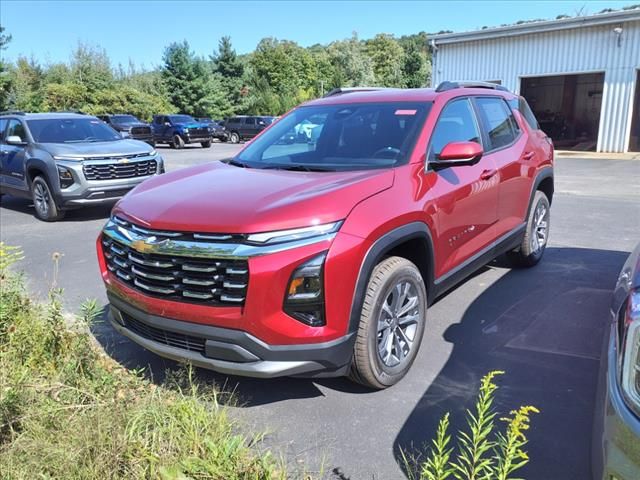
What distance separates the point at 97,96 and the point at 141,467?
137ft

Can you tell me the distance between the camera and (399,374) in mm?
3443

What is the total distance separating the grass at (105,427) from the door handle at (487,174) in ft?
8.65

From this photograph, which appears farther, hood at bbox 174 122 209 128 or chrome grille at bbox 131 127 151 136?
hood at bbox 174 122 209 128

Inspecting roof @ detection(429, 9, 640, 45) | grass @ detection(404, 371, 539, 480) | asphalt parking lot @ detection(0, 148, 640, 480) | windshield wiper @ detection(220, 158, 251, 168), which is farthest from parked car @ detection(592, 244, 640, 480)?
roof @ detection(429, 9, 640, 45)

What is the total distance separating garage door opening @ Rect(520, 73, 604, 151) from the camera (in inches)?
1111

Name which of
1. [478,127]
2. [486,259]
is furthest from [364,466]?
[478,127]

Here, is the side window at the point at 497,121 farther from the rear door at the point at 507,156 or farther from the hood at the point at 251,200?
the hood at the point at 251,200

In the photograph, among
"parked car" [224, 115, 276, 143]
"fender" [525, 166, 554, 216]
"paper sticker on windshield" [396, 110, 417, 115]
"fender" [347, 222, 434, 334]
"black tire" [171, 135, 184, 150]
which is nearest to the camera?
"fender" [347, 222, 434, 334]

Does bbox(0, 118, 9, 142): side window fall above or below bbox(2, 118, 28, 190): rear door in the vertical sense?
above

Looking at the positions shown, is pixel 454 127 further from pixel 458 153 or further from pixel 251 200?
pixel 251 200

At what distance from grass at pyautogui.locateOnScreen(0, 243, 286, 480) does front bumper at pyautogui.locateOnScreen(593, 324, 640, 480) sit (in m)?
1.30

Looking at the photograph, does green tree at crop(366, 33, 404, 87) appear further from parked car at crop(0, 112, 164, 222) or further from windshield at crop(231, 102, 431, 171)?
windshield at crop(231, 102, 431, 171)

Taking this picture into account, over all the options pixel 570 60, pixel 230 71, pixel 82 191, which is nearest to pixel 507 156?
pixel 82 191

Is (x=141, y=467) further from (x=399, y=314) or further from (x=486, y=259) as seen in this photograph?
(x=486, y=259)
